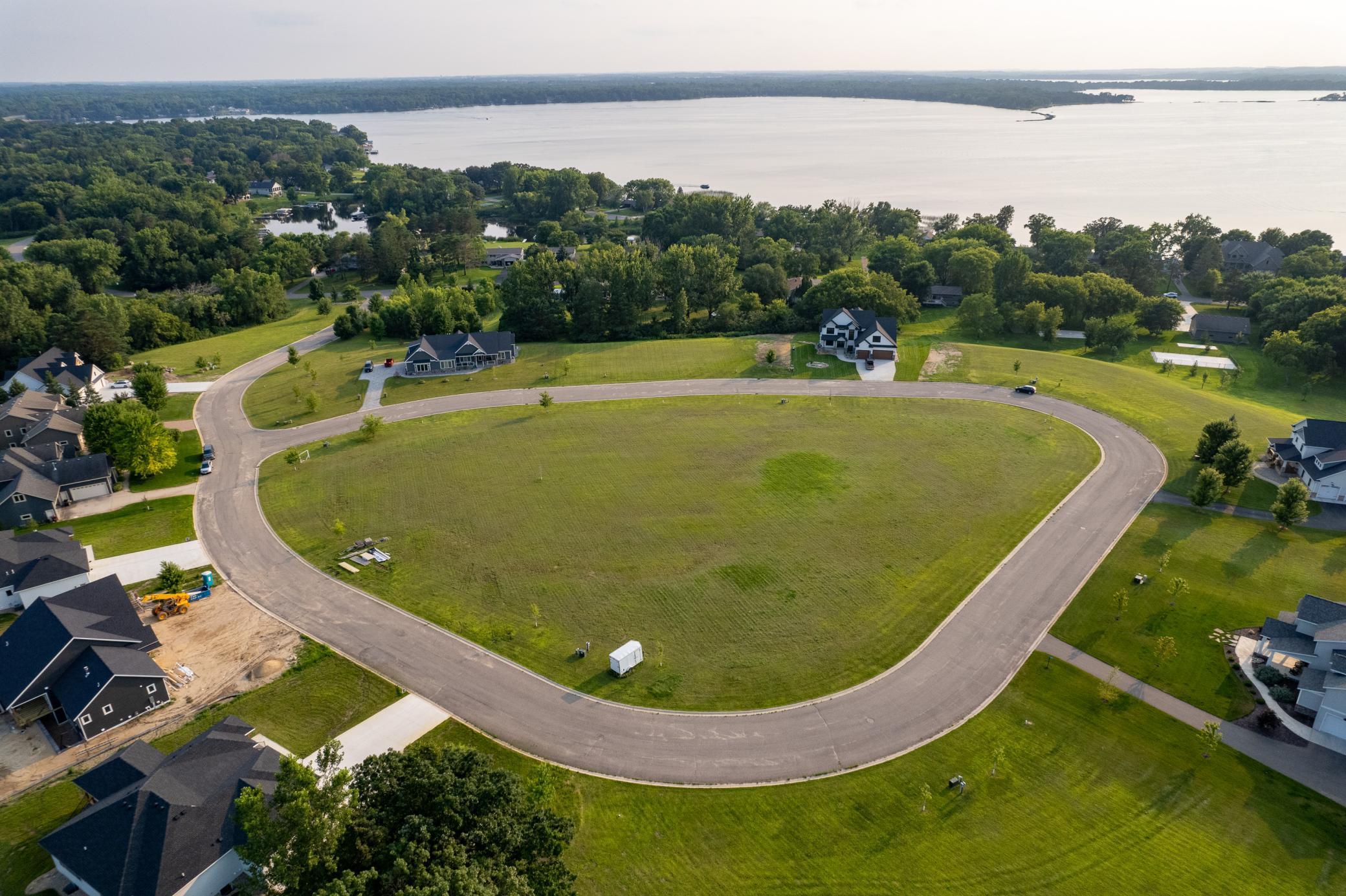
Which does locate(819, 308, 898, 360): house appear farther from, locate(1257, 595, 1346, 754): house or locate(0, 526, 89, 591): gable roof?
locate(0, 526, 89, 591): gable roof

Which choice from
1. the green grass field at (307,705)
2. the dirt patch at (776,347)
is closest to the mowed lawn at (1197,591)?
the green grass field at (307,705)

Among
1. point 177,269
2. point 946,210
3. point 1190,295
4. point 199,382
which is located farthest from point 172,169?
point 1190,295

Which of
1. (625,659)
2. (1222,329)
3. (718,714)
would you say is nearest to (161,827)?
(625,659)

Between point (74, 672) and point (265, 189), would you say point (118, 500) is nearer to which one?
point (74, 672)

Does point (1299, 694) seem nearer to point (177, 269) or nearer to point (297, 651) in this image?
point (297, 651)

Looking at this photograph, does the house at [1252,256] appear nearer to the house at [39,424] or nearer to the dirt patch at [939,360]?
the dirt patch at [939,360]

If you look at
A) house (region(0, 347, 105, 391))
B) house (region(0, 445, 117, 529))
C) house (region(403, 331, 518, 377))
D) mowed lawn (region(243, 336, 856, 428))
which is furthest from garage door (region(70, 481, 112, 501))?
house (region(403, 331, 518, 377))
